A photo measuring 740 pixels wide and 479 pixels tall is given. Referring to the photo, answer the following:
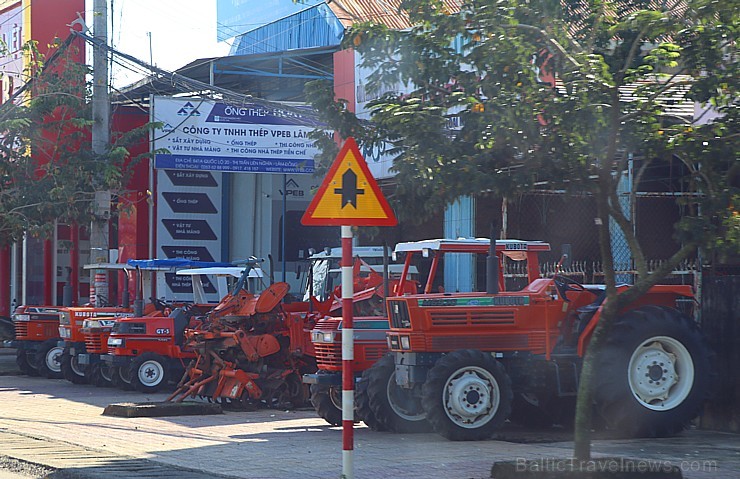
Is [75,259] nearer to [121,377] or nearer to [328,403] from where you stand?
[121,377]

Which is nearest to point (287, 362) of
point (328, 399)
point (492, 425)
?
point (328, 399)

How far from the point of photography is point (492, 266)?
13.5 meters

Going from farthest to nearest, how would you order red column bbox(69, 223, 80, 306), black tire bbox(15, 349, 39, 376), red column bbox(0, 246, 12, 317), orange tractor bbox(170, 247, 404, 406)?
red column bbox(0, 246, 12, 317) < red column bbox(69, 223, 80, 306) < black tire bbox(15, 349, 39, 376) < orange tractor bbox(170, 247, 404, 406)

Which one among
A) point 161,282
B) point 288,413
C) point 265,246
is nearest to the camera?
point 288,413

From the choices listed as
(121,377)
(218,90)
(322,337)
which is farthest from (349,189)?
(218,90)

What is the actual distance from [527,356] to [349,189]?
548 cm

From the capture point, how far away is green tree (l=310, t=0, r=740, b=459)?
983 centimetres

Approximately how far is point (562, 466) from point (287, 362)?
9.39 m

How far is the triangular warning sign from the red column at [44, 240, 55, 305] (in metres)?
30.3

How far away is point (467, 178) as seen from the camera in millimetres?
9953

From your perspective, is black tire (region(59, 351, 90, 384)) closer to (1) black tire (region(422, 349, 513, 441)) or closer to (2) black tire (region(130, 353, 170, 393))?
(2) black tire (region(130, 353, 170, 393))

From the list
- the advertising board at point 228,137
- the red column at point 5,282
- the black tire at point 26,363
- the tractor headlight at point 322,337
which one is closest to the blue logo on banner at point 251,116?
the advertising board at point 228,137

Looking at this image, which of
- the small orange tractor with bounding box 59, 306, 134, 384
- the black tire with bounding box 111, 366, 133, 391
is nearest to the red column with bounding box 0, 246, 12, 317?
the small orange tractor with bounding box 59, 306, 134, 384

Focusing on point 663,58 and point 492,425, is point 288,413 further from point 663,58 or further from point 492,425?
point 663,58
